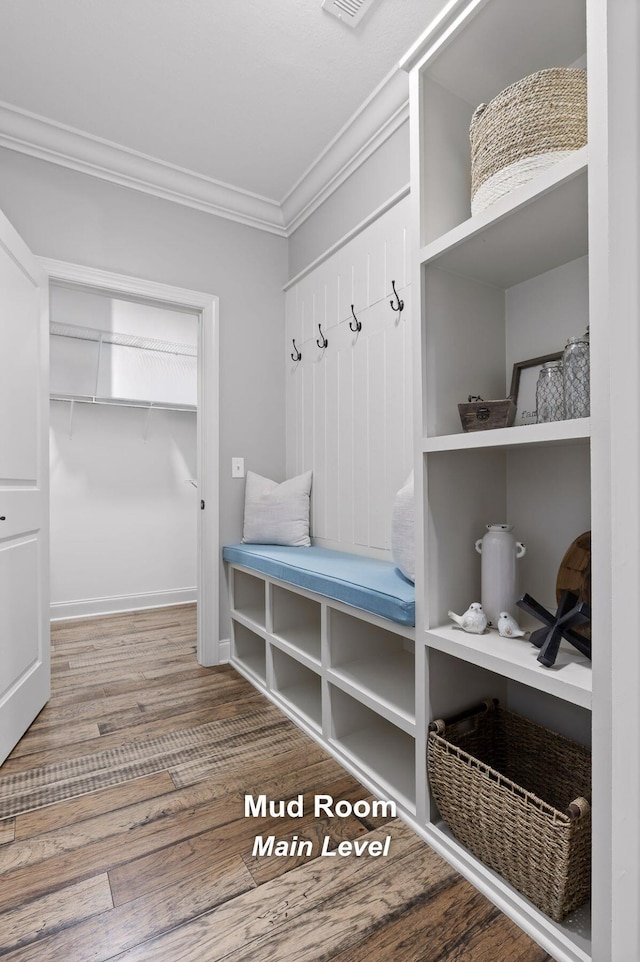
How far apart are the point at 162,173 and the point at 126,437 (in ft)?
6.68

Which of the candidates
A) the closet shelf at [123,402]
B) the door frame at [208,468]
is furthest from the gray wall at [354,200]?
the closet shelf at [123,402]

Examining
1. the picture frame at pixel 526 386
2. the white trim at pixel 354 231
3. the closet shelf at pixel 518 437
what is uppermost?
the white trim at pixel 354 231

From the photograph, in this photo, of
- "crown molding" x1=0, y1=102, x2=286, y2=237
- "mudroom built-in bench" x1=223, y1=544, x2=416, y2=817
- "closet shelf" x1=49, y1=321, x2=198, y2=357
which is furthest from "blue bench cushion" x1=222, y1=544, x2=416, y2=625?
"closet shelf" x1=49, y1=321, x2=198, y2=357

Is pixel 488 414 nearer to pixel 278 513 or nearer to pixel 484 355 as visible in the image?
pixel 484 355

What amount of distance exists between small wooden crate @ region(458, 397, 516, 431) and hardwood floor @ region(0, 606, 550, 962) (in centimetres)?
111

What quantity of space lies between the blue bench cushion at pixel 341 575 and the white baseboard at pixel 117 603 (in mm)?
1762

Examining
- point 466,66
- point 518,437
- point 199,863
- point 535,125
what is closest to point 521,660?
point 518,437

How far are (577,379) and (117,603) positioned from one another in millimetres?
3684

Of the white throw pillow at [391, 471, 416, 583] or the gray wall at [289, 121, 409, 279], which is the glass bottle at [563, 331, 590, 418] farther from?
the gray wall at [289, 121, 409, 279]

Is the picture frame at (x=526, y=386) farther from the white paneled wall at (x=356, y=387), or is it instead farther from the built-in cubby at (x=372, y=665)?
the built-in cubby at (x=372, y=665)

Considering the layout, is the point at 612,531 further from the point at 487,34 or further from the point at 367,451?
the point at 367,451

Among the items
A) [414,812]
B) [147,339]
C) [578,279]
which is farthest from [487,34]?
[147,339]

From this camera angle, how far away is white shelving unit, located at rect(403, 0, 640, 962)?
2.77 ft

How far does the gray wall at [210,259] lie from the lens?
2.30 m
